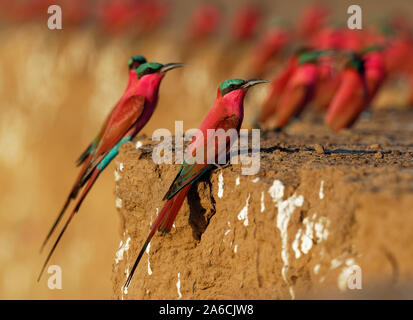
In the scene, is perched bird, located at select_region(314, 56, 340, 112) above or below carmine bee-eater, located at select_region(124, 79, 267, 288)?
above

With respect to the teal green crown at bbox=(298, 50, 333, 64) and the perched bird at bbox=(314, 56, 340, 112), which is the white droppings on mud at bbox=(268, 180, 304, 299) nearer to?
the teal green crown at bbox=(298, 50, 333, 64)

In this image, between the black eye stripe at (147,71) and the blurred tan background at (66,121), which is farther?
the blurred tan background at (66,121)

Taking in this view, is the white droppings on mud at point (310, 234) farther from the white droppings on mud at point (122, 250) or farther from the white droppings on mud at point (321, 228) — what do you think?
the white droppings on mud at point (122, 250)

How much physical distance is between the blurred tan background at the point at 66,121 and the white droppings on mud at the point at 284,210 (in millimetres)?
6017

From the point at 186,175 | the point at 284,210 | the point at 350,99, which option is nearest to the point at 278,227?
the point at 284,210

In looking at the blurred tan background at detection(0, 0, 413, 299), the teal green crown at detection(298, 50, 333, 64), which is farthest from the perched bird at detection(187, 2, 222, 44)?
the teal green crown at detection(298, 50, 333, 64)

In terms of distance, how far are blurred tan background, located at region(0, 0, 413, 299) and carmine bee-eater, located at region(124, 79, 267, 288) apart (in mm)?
5585

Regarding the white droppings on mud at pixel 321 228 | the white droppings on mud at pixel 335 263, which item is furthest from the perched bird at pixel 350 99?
the white droppings on mud at pixel 335 263

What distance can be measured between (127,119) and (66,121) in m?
7.00

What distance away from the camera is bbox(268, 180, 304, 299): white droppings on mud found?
2.89 meters

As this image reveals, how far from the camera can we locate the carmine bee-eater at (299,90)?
576 centimetres

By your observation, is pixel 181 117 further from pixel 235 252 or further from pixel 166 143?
pixel 235 252

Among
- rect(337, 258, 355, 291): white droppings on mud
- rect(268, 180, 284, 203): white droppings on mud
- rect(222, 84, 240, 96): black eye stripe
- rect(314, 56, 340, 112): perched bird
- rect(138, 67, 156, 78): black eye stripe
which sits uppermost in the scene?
rect(314, 56, 340, 112): perched bird
